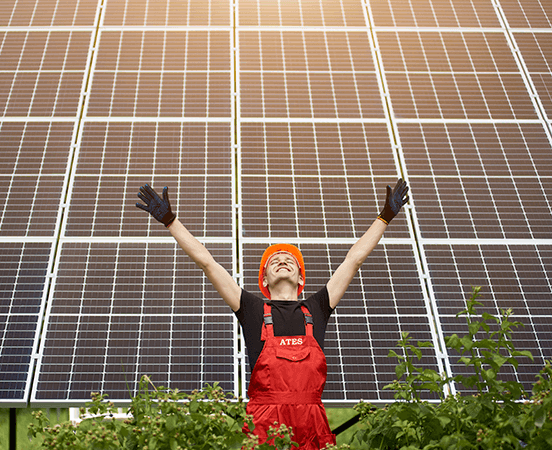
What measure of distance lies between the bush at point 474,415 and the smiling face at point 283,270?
1.29 m

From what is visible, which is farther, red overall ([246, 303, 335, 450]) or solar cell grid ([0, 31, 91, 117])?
solar cell grid ([0, 31, 91, 117])

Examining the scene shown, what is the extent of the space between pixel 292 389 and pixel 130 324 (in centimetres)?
212

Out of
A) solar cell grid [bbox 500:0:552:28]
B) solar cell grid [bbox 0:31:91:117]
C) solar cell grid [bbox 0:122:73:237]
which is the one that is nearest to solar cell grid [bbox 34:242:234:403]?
solar cell grid [bbox 0:122:73:237]

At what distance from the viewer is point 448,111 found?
7.22 m

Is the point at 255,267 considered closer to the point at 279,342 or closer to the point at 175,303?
the point at 175,303

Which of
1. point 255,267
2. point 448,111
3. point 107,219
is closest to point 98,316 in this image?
point 107,219

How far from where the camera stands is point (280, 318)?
14.1 feet

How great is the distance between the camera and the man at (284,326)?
13.0 ft

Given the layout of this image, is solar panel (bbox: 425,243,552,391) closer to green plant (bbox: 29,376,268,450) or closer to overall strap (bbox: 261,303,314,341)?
overall strap (bbox: 261,303,314,341)

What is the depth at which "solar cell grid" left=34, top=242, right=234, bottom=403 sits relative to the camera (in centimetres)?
508

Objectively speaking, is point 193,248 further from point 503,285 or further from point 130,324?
point 503,285

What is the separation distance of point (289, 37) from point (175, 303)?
4.55 metres

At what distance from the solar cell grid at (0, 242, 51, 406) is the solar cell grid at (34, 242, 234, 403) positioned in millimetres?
153

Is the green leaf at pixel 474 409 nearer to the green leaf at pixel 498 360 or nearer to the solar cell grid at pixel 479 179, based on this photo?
the green leaf at pixel 498 360
